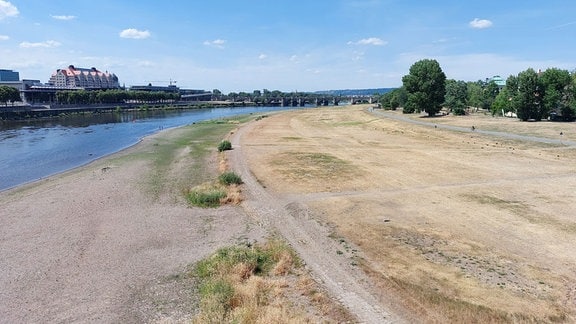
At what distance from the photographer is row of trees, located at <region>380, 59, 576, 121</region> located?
224 ft

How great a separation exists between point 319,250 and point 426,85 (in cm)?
8116

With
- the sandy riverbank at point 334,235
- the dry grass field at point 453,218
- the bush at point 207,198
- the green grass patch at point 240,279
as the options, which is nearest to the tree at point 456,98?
the dry grass field at point 453,218

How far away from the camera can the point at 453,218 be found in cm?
2342

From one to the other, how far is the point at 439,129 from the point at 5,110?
135 metres

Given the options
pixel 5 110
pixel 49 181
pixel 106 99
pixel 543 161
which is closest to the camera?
pixel 49 181

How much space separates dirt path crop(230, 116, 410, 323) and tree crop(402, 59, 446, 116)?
7039 centimetres

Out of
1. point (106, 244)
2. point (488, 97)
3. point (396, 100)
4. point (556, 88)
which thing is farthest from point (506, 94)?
point (106, 244)

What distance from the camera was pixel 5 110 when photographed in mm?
132750

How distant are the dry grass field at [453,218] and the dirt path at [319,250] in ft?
1.88

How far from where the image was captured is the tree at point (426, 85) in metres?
91.6

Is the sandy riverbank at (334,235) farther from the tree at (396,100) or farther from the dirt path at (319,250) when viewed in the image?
the tree at (396,100)

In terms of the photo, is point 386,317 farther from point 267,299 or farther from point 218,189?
point 218,189

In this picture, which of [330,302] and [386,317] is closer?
[386,317]

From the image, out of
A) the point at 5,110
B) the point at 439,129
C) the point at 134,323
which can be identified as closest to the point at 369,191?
the point at 134,323
